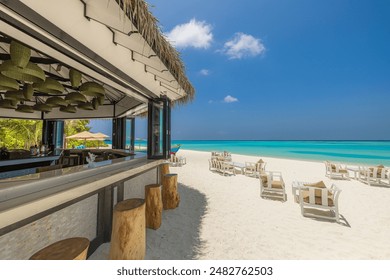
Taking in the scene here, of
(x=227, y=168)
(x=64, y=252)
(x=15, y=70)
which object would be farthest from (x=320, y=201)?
(x=15, y=70)

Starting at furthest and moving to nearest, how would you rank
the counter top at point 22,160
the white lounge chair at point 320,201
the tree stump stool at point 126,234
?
the white lounge chair at point 320,201
the counter top at point 22,160
the tree stump stool at point 126,234

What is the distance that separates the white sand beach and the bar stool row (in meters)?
0.36

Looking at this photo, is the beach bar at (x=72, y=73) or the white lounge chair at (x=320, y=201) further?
the white lounge chair at (x=320, y=201)

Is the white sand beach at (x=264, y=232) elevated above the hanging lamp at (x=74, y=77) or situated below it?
→ below

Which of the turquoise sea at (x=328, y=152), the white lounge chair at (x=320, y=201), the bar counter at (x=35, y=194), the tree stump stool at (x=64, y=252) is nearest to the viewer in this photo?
the bar counter at (x=35, y=194)

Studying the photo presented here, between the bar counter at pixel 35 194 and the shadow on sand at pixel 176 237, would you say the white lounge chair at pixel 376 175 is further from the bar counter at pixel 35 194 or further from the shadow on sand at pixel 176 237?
the bar counter at pixel 35 194

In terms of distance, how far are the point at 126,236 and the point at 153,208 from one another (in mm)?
1160

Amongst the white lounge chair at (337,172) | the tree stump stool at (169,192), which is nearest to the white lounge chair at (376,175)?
the white lounge chair at (337,172)

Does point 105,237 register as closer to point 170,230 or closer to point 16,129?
point 170,230

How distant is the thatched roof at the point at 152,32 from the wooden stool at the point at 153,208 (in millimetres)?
2494

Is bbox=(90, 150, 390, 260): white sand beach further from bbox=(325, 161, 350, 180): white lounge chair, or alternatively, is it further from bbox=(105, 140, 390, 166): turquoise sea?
bbox=(105, 140, 390, 166): turquoise sea

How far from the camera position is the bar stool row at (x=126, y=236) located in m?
1.44
